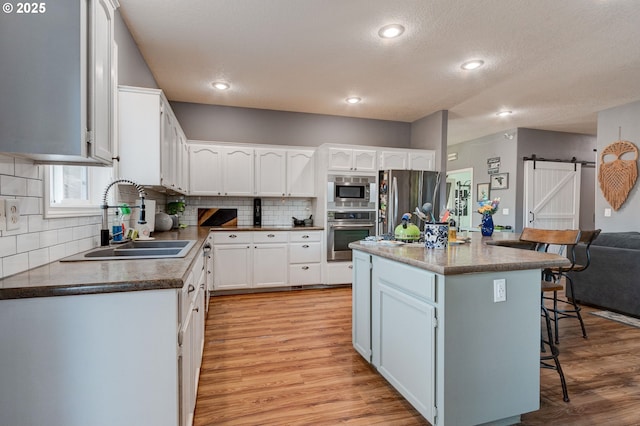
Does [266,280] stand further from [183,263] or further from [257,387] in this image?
[183,263]

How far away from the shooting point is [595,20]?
8.22 ft

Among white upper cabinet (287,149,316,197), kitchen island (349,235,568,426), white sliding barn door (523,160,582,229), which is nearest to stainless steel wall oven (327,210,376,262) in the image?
white upper cabinet (287,149,316,197)

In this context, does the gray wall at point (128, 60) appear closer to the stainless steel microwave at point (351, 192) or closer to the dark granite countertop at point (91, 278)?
the dark granite countertop at point (91, 278)

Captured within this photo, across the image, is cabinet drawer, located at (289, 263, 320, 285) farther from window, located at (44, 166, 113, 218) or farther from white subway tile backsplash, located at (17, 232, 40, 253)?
white subway tile backsplash, located at (17, 232, 40, 253)

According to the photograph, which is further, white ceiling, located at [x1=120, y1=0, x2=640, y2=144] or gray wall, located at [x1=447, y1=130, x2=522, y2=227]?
gray wall, located at [x1=447, y1=130, x2=522, y2=227]

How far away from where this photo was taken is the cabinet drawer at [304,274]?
4.55m

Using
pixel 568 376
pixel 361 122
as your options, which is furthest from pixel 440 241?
pixel 361 122

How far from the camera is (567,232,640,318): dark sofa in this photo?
3.38 m

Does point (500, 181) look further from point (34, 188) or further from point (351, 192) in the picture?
point (34, 188)

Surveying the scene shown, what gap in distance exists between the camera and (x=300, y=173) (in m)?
4.86

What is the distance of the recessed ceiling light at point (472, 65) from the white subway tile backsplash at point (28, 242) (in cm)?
365

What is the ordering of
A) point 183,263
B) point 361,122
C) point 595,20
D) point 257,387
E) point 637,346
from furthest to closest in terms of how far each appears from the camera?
point 361,122, point 637,346, point 595,20, point 257,387, point 183,263

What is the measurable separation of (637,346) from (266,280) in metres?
3.80

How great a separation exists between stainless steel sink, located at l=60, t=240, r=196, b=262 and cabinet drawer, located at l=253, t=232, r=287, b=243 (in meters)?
1.84
